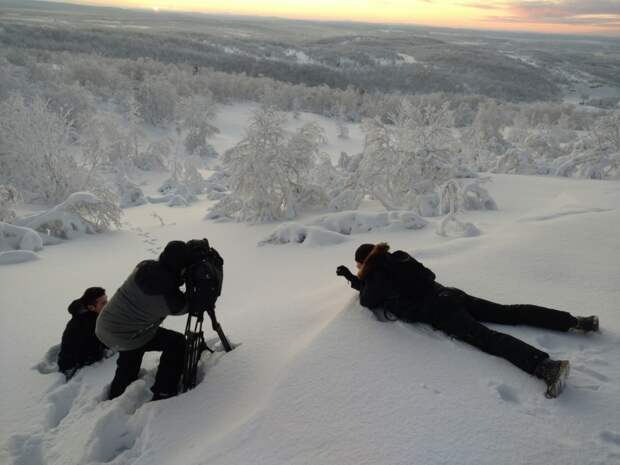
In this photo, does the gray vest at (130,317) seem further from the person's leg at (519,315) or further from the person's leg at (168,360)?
the person's leg at (519,315)

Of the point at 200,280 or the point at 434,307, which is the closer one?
the point at 200,280

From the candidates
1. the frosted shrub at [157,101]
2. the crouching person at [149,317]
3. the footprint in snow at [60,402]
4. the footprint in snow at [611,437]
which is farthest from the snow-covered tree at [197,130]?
the footprint in snow at [611,437]

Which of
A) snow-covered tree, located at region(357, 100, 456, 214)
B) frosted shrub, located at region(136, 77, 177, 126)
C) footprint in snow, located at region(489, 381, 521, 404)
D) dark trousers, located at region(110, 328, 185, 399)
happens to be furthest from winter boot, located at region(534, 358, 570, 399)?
frosted shrub, located at region(136, 77, 177, 126)

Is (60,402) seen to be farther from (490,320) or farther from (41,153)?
(41,153)

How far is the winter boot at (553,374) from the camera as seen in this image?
273 centimetres

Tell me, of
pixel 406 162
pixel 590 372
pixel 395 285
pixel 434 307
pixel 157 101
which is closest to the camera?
pixel 590 372

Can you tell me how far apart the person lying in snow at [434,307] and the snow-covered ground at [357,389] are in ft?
0.32

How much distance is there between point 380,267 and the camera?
3.74 m

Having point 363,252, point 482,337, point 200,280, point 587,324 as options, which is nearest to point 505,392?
point 482,337

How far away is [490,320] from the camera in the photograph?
3.62 m

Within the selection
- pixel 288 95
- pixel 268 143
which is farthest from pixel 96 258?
pixel 288 95

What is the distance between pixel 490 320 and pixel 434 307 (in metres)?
0.51

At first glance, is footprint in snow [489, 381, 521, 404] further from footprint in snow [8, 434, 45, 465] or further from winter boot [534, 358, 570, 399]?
footprint in snow [8, 434, 45, 465]

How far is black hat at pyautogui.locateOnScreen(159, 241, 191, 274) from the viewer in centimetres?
327
